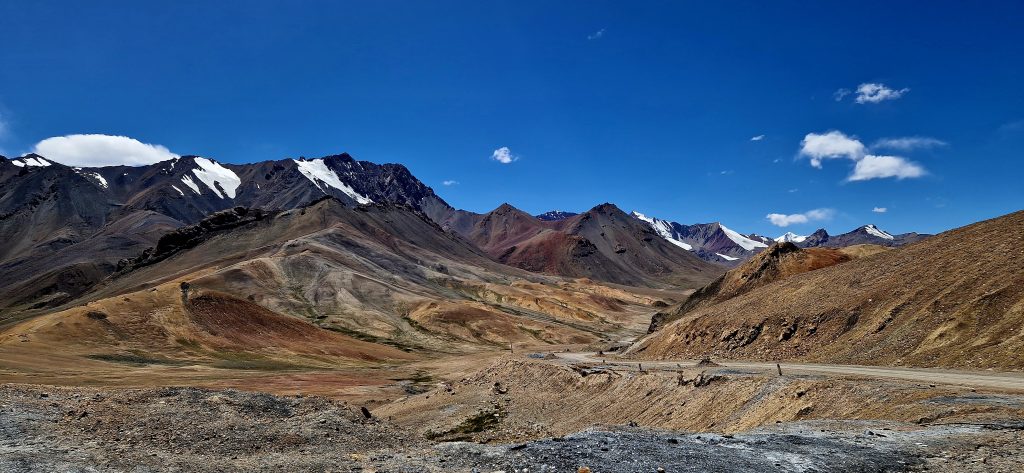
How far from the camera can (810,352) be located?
160 ft

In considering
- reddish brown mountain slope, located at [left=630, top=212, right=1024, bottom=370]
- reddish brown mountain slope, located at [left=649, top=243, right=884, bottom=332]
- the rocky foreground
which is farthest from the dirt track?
reddish brown mountain slope, located at [left=649, top=243, right=884, bottom=332]

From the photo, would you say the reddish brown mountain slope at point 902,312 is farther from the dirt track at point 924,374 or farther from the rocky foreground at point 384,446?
the rocky foreground at point 384,446

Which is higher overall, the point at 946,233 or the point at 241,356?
the point at 946,233

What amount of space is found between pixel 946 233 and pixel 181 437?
66.5 metres

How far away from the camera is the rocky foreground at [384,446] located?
58.2 ft

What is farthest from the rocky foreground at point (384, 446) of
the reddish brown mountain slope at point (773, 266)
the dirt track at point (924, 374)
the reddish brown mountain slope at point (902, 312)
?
the reddish brown mountain slope at point (773, 266)

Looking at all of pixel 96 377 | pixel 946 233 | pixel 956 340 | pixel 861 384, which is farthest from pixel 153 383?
pixel 946 233

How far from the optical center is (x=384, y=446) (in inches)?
1034

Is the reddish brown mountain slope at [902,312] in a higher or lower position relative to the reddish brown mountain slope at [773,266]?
lower

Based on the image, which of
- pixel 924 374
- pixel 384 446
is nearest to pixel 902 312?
pixel 924 374

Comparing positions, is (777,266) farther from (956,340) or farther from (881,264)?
(956,340)

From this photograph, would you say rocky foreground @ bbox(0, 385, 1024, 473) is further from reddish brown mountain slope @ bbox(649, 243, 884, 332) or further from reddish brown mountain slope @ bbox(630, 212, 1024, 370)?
reddish brown mountain slope @ bbox(649, 243, 884, 332)

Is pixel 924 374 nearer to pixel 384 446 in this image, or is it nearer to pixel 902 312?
pixel 902 312

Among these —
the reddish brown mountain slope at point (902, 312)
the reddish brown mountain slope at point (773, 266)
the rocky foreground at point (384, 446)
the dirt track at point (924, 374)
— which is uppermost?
the reddish brown mountain slope at point (773, 266)
